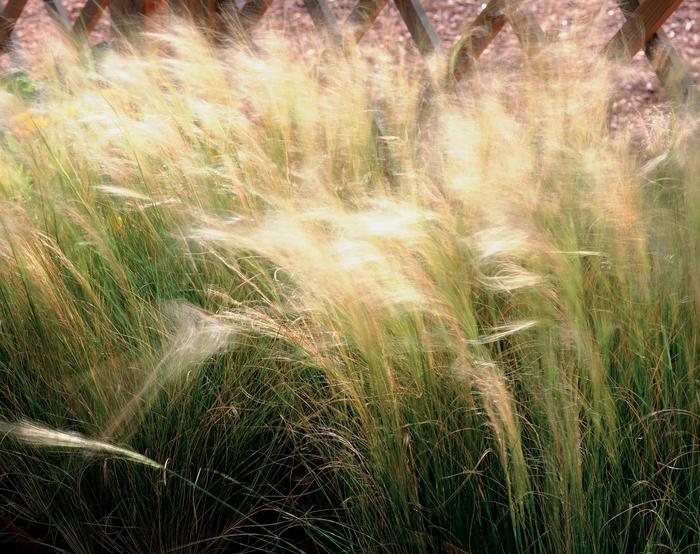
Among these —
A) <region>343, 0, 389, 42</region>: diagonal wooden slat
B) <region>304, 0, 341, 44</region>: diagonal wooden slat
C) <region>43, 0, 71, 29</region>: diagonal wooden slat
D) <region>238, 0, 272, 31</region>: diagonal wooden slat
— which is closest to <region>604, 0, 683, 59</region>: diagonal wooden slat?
<region>343, 0, 389, 42</region>: diagonal wooden slat

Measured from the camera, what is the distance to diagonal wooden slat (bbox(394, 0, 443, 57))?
3.16 m

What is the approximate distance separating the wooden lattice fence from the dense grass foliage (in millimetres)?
417

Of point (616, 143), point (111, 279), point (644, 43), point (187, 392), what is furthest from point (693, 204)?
point (644, 43)

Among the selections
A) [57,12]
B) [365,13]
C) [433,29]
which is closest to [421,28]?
[433,29]

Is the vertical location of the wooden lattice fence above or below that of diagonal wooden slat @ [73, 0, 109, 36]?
below

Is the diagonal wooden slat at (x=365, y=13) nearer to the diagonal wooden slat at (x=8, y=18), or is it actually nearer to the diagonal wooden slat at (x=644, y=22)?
the diagonal wooden slat at (x=644, y=22)

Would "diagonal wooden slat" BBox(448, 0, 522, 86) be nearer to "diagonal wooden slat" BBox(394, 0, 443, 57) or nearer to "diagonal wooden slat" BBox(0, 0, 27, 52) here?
"diagonal wooden slat" BBox(394, 0, 443, 57)

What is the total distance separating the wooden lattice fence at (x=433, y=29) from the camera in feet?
8.28

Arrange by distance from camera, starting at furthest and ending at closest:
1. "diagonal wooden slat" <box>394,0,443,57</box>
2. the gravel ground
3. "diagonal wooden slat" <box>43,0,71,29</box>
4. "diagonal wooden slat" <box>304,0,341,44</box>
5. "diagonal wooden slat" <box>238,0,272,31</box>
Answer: "diagonal wooden slat" <box>43,0,71,29</box> < "diagonal wooden slat" <box>238,0,272,31</box> < "diagonal wooden slat" <box>304,0,341,44</box> < "diagonal wooden slat" <box>394,0,443,57</box> < the gravel ground

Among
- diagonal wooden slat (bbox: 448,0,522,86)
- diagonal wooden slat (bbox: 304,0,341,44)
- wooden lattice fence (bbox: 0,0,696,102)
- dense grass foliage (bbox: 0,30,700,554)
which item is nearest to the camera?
dense grass foliage (bbox: 0,30,700,554)

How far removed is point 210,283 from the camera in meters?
1.83

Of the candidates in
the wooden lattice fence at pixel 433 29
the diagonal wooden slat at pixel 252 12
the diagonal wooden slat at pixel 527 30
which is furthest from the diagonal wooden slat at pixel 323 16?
the diagonal wooden slat at pixel 527 30

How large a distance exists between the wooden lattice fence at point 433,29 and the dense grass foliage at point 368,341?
0.42 metres

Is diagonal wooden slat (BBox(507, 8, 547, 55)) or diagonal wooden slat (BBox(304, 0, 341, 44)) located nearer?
diagonal wooden slat (BBox(507, 8, 547, 55))
